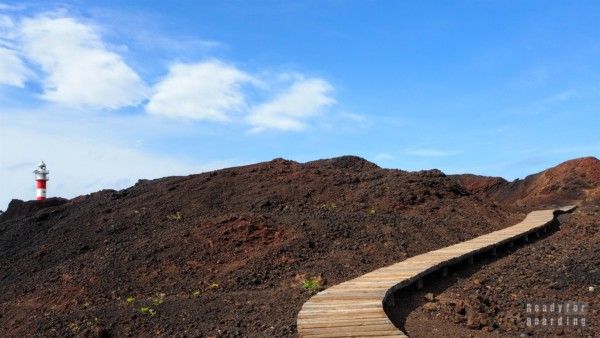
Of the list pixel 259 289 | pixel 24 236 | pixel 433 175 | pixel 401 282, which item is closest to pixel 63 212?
pixel 24 236

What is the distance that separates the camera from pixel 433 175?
19.5 meters

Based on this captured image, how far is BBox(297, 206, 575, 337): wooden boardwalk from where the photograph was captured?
5.91m

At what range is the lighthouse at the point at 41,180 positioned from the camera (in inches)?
835

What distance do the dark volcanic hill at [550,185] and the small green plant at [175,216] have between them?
15.4m

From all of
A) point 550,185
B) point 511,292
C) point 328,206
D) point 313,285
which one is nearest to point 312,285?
point 313,285

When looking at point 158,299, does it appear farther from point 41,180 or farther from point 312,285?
point 41,180

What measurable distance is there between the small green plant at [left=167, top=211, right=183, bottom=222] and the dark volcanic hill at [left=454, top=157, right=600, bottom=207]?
15.4 m

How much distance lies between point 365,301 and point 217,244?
5618mm

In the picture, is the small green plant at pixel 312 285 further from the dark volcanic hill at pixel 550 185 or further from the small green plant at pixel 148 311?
the dark volcanic hill at pixel 550 185

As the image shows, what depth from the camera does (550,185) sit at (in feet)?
108

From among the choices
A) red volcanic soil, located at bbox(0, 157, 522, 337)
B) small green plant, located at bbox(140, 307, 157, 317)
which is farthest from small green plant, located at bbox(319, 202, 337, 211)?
small green plant, located at bbox(140, 307, 157, 317)

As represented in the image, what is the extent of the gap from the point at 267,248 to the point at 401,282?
4.03 m

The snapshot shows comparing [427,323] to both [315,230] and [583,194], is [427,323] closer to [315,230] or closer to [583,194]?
[315,230]

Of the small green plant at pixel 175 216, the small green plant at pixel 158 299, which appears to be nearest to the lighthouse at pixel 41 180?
the small green plant at pixel 175 216
